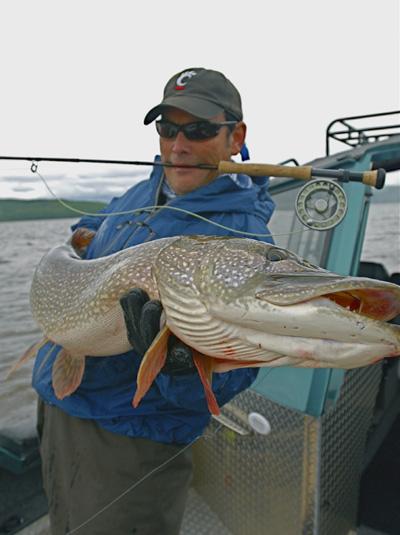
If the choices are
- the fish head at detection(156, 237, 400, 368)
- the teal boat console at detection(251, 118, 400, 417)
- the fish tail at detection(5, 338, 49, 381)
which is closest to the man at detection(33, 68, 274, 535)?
the fish tail at detection(5, 338, 49, 381)

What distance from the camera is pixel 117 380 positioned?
196 centimetres

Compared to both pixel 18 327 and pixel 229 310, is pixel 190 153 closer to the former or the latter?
pixel 229 310

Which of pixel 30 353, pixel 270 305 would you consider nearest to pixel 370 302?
pixel 270 305

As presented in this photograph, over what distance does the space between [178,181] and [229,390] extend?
983mm

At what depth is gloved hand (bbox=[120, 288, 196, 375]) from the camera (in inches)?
58.9

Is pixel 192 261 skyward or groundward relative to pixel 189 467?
skyward

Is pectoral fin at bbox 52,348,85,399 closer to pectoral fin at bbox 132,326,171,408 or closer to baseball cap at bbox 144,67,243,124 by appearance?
pectoral fin at bbox 132,326,171,408

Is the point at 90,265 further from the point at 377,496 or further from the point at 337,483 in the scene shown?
the point at 377,496

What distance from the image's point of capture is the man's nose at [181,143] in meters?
2.16

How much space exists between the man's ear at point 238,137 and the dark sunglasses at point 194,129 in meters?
0.08

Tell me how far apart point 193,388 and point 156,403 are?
0.76 ft

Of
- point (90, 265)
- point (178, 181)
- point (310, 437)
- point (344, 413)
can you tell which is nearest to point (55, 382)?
point (90, 265)

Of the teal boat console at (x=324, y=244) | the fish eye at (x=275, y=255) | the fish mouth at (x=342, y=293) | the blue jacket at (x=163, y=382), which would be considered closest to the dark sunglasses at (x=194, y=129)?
the blue jacket at (x=163, y=382)

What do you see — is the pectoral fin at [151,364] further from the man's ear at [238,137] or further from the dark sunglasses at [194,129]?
the man's ear at [238,137]
